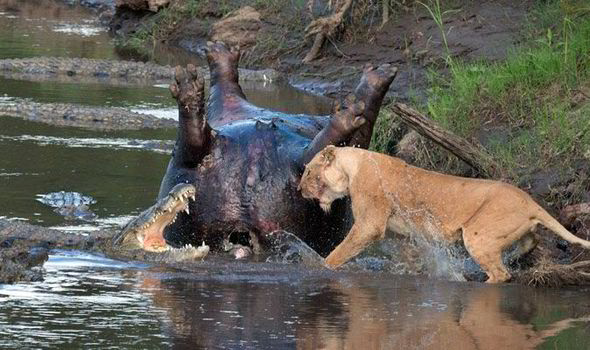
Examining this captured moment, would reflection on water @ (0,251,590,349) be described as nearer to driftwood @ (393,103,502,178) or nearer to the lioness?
the lioness

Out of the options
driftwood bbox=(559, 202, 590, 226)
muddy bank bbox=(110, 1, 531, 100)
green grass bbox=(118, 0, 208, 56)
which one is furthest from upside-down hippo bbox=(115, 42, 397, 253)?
green grass bbox=(118, 0, 208, 56)

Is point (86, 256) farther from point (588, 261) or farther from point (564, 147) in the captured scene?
point (564, 147)

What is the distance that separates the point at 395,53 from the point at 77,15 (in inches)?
485

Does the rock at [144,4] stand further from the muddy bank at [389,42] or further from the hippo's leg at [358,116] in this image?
the hippo's leg at [358,116]

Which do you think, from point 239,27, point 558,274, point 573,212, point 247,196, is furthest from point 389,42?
point 558,274

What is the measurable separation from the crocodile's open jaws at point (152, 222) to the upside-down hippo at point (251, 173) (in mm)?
285

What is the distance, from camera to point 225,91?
11.0m

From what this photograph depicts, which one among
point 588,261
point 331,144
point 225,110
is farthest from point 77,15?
point 588,261

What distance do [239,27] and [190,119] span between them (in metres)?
10.5

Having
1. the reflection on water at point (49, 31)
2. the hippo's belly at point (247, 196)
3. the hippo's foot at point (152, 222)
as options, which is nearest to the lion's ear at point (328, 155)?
the hippo's belly at point (247, 196)

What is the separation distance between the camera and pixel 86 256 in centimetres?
866

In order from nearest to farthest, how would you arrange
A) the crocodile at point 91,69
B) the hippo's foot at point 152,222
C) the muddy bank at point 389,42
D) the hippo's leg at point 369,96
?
1. the hippo's foot at point 152,222
2. the hippo's leg at point 369,96
3. the muddy bank at point 389,42
4. the crocodile at point 91,69

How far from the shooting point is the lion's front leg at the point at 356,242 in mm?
8492

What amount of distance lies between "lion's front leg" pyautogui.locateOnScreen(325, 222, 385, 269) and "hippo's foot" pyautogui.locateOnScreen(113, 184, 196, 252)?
102 centimetres
